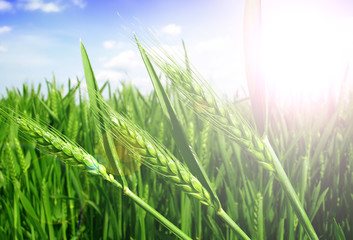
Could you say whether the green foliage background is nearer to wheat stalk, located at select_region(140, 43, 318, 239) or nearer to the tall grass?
the tall grass

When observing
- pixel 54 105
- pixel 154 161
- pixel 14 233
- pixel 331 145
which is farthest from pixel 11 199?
pixel 331 145

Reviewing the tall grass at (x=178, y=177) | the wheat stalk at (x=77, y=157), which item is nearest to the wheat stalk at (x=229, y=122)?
the tall grass at (x=178, y=177)

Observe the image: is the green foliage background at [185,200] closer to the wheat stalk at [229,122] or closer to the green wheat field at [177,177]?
the green wheat field at [177,177]

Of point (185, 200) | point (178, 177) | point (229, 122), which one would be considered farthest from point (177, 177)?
point (185, 200)

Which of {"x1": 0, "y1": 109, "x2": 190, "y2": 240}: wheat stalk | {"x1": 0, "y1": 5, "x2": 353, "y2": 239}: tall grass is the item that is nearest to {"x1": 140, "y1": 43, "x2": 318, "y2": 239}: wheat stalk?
{"x1": 0, "y1": 5, "x2": 353, "y2": 239}: tall grass

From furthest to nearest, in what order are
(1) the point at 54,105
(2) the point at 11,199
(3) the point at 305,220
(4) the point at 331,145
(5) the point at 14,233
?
1. (1) the point at 54,105
2. (4) the point at 331,145
3. (2) the point at 11,199
4. (5) the point at 14,233
5. (3) the point at 305,220

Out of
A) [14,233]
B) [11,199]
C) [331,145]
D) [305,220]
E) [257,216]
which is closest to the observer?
[305,220]

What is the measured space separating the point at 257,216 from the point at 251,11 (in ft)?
1.41

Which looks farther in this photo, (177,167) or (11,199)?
(11,199)

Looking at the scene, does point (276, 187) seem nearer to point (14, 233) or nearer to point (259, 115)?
point (259, 115)

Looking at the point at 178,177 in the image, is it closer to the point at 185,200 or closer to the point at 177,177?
the point at 177,177

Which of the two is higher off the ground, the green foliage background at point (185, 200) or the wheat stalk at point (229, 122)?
the wheat stalk at point (229, 122)

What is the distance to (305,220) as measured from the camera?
1.19ft

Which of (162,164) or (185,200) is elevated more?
(162,164)
